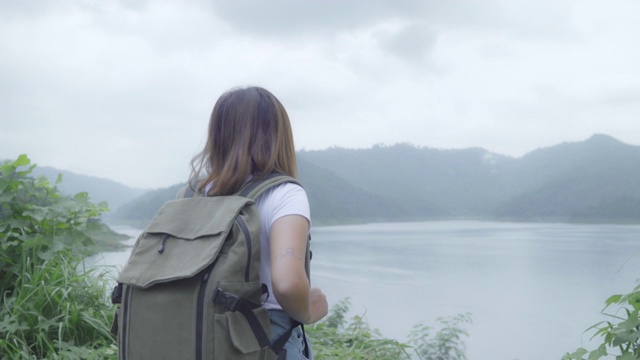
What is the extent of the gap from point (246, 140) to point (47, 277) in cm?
191

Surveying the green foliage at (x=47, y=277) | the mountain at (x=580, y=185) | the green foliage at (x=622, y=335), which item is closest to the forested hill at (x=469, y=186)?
the mountain at (x=580, y=185)

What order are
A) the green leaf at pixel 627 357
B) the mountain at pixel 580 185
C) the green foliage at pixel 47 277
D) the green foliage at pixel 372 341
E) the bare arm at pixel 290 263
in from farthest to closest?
the mountain at pixel 580 185 < the green foliage at pixel 372 341 < the green foliage at pixel 47 277 < the green leaf at pixel 627 357 < the bare arm at pixel 290 263

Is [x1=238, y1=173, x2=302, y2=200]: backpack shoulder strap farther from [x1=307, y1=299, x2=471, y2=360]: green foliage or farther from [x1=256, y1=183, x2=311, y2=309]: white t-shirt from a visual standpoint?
[x1=307, y1=299, x2=471, y2=360]: green foliage

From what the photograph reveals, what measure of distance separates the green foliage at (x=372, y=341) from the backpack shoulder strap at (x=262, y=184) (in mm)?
1574

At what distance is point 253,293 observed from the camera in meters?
0.94

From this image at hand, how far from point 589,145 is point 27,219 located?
5.30 metres

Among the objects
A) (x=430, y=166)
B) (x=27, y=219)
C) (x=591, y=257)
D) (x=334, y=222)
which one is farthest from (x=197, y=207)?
(x=430, y=166)

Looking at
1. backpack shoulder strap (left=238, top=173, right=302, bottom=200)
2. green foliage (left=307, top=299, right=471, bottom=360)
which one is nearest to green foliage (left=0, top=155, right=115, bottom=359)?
green foliage (left=307, top=299, right=471, bottom=360)

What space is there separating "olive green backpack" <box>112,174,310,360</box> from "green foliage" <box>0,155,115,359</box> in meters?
1.42

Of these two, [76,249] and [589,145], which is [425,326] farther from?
[589,145]

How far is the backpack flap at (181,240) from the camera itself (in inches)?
37.0

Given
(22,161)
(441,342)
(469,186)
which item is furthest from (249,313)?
(469,186)

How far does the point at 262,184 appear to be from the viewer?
1.00m

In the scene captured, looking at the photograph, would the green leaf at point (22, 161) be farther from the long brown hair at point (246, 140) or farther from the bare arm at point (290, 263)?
the bare arm at point (290, 263)
